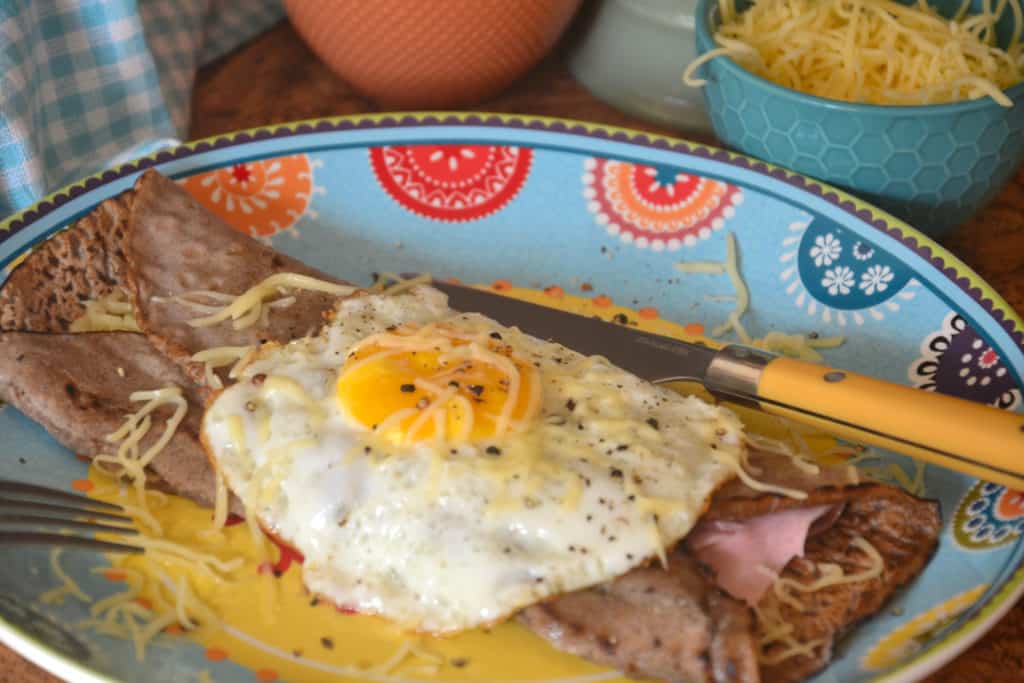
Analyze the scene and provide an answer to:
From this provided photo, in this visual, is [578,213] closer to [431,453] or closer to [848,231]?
[848,231]

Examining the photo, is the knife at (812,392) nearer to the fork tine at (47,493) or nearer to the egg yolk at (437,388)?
the egg yolk at (437,388)

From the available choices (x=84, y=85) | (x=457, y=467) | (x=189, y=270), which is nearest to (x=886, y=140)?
(x=457, y=467)

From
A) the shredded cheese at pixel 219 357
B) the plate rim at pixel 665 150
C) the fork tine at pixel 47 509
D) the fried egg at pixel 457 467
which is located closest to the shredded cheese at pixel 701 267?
the plate rim at pixel 665 150

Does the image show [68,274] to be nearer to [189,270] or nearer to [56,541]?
[189,270]

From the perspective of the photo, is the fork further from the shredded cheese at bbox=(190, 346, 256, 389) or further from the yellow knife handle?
the yellow knife handle

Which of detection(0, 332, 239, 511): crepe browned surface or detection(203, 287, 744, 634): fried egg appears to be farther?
detection(0, 332, 239, 511): crepe browned surface

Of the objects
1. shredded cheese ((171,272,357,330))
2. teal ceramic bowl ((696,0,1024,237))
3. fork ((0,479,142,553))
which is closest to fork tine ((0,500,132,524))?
fork ((0,479,142,553))

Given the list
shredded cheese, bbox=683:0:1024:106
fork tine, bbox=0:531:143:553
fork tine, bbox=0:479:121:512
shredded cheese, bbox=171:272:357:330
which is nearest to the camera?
fork tine, bbox=0:531:143:553
